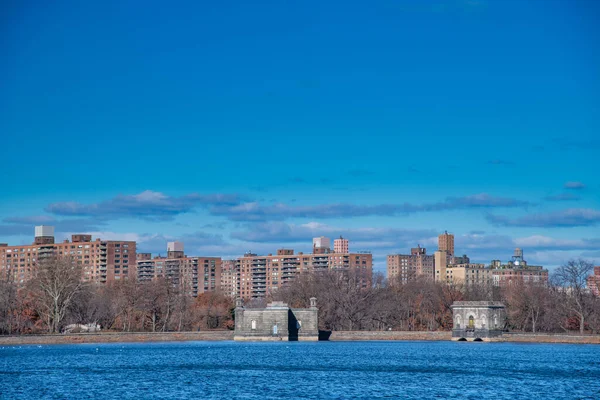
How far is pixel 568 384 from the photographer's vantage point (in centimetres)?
5238

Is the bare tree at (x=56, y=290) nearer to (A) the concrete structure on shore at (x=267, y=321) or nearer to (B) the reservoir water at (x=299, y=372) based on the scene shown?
(B) the reservoir water at (x=299, y=372)

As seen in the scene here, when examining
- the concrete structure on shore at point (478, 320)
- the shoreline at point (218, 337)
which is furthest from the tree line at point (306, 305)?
the concrete structure on shore at point (478, 320)

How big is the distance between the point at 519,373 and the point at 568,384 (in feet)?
20.9

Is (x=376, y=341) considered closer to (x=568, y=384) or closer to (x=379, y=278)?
(x=379, y=278)

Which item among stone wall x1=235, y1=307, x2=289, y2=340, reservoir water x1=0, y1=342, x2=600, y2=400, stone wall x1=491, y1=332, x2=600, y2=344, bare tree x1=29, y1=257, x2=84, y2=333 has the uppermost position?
bare tree x1=29, y1=257, x2=84, y2=333

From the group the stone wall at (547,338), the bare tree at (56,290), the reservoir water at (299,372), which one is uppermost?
the bare tree at (56,290)

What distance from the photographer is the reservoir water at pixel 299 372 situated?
1877 inches

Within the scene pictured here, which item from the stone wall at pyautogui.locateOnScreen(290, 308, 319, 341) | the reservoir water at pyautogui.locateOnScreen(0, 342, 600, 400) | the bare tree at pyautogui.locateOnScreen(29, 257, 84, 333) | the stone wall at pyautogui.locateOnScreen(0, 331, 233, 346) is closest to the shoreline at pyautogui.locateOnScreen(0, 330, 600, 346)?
the stone wall at pyautogui.locateOnScreen(0, 331, 233, 346)

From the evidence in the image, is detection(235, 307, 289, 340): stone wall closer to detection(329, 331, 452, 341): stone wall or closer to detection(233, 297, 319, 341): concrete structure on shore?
detection(233, 297, 319, 341): concrete structure on shore

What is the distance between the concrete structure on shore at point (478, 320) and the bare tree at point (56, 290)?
4189cm

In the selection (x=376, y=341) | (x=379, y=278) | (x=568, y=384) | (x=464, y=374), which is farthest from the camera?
(x=379, y=278)

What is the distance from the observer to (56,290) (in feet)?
312

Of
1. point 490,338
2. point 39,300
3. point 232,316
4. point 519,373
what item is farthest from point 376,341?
point 519,373

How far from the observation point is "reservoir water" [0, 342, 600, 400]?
4769 cm
